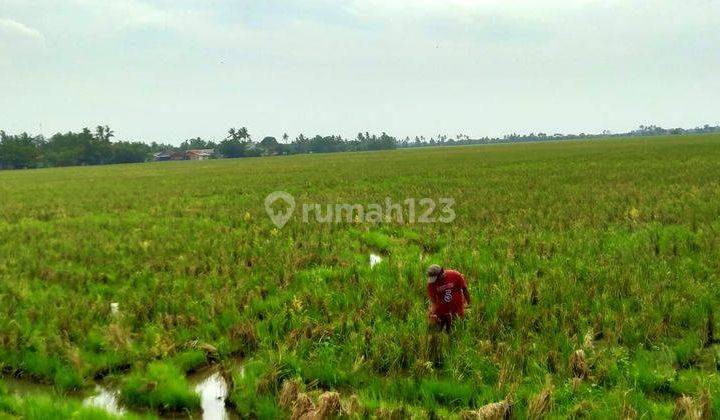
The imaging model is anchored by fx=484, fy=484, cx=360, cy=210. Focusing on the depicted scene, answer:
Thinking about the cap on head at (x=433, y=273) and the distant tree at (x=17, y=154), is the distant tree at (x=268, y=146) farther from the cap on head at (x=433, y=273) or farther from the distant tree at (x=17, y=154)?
the cap on head at (x=433, y=273)

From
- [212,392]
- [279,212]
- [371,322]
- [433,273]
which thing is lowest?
[212,392]

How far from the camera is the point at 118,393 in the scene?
182 inches

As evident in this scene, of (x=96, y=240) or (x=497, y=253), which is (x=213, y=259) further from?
(x=497, y=253)

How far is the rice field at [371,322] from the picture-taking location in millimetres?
4133

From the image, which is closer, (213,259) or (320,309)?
(320,309)

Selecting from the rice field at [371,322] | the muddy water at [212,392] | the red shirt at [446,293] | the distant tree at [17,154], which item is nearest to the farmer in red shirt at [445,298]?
the red shirt at [446,293]

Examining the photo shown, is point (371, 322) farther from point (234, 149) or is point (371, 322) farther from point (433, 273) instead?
point (234, 149)

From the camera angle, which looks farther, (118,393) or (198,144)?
(198,144)

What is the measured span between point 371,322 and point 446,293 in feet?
3.20

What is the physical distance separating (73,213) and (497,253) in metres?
14.9

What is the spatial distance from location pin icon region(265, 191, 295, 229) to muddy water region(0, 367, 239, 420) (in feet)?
25.3

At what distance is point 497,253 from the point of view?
339 inches

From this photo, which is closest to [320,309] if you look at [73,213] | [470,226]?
[470,226]

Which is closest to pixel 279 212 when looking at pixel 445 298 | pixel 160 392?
pixel 445 298
